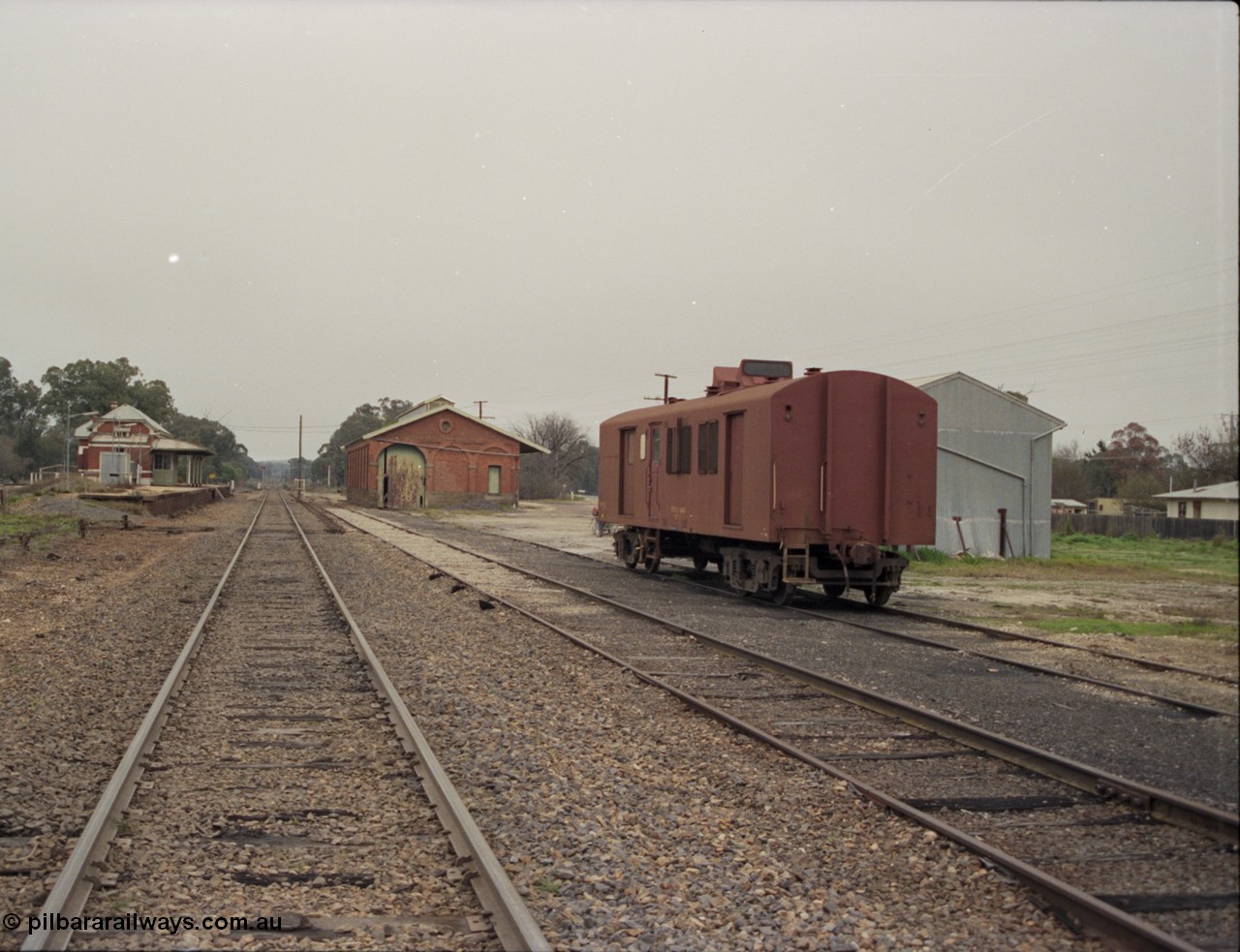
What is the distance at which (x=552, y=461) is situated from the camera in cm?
9531

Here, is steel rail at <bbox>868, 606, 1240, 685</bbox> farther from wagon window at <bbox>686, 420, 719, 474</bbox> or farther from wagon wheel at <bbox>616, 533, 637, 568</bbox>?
wagon wheel at <bbox>616, 533, 637, 568</bbox>

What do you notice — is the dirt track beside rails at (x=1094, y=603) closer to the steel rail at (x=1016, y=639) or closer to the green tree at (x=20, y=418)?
the steel rail at (x=1016, y=639)

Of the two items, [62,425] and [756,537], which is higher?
[62,425]

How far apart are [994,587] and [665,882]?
51.5 ft

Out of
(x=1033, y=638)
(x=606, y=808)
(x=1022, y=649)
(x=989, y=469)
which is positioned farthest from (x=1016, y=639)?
(x=989, y=469)

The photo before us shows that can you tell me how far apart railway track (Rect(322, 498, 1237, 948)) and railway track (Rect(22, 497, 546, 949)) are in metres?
2.33

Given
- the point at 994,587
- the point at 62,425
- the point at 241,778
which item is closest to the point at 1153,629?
the point at 994,587

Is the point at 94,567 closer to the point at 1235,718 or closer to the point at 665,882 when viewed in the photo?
the point at 665,882

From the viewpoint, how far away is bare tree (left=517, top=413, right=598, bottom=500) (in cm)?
8900

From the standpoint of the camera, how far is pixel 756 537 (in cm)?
1423

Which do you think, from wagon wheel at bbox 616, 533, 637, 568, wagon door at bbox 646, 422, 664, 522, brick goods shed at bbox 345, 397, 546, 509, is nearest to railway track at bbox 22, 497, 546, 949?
wagon door at bbox 646, 422, 664, 522

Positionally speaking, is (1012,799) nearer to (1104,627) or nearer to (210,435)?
(1104,627)

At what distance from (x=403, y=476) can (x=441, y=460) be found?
7.97 ft

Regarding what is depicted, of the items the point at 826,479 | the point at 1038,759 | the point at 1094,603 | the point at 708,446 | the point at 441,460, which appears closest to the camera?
the point at 1038,759
